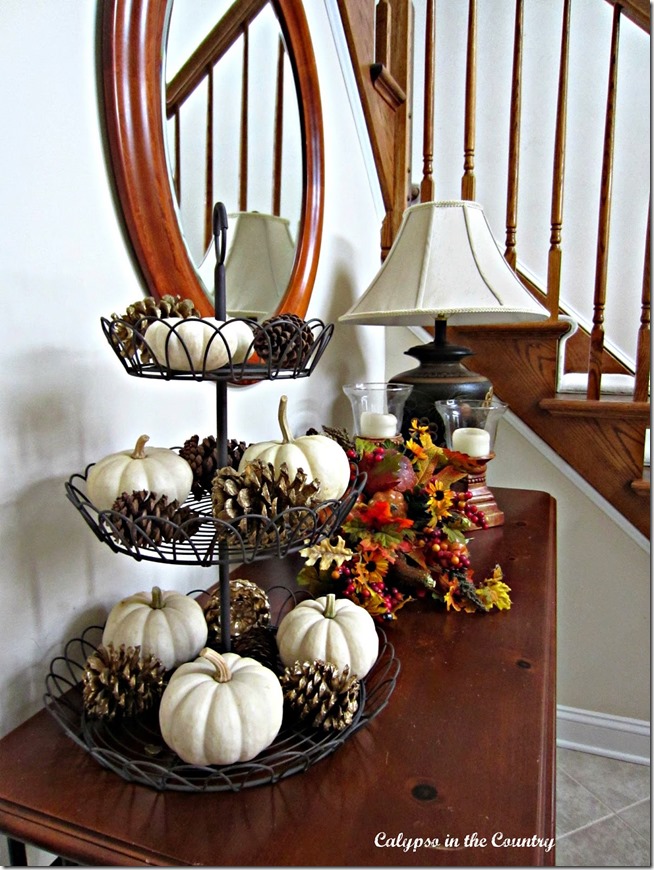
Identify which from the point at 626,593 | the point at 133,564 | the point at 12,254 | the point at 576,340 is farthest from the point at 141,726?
the point at 576,340

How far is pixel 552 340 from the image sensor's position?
152cm

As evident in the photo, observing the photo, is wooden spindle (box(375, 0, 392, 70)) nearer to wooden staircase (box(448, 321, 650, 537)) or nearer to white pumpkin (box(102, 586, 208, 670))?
wooden staircase (box(448, 321, 650, 537))

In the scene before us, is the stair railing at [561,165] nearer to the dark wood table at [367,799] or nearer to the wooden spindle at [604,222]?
the wooden spindle at [604,222]

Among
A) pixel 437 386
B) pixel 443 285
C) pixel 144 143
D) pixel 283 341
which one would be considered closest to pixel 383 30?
pixel 443 285

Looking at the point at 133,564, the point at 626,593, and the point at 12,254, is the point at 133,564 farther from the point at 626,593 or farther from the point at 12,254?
the point at 626,593

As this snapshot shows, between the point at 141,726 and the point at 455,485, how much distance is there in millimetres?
749

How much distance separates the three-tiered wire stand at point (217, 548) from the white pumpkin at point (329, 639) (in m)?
0.03

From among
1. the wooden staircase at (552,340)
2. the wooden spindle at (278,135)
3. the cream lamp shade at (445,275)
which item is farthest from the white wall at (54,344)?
the wooden staircase at (552,340)

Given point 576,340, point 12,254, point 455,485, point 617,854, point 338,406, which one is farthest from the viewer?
point 576,340

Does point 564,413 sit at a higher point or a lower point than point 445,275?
lower

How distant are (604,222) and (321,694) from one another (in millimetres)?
1493

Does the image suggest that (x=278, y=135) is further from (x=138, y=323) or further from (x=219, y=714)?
(x=219, y=714)

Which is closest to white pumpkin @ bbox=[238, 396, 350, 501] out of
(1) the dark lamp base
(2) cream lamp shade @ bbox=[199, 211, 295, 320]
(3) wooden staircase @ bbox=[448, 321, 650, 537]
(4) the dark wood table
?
(4) the dark wood table

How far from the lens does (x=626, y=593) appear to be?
1.53 metres
